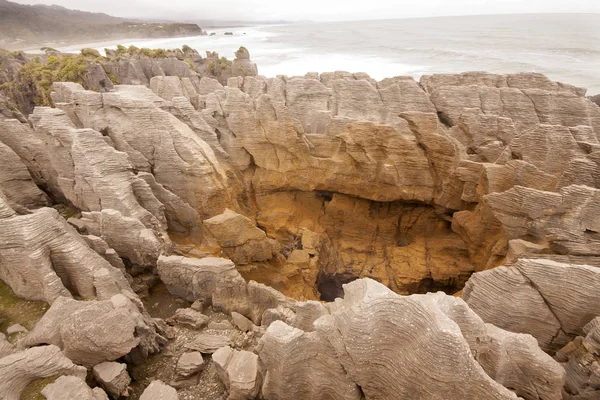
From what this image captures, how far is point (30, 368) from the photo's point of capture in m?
6.04

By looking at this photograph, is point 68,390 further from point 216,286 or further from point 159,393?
point 216,286

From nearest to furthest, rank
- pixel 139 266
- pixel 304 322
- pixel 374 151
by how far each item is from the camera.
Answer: pixel 304 322, pixel 139 266, pixel 374 151

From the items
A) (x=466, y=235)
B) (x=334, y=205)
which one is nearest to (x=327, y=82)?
(x=334, y=205)

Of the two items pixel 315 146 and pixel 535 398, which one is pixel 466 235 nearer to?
pixel 315 146

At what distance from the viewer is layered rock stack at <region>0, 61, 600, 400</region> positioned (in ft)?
19.5

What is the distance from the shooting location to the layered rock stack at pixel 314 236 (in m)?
5.96

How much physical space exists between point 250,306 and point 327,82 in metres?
→ 14.7

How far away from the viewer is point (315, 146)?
1688 cm

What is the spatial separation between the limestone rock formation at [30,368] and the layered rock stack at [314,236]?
3cm

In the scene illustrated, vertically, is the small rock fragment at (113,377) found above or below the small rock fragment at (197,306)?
above

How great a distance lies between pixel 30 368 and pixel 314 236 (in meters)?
12.4

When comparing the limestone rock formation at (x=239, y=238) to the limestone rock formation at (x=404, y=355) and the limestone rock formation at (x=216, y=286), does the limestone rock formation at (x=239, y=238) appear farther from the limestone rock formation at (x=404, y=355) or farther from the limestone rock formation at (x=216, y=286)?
the limestone rock formation at (x=404, y=355)

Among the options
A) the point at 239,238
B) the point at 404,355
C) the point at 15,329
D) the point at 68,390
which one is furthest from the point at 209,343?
the point at 239,238

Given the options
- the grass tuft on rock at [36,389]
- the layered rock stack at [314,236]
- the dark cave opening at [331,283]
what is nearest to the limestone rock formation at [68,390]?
the layered rock stack at [314,236]
